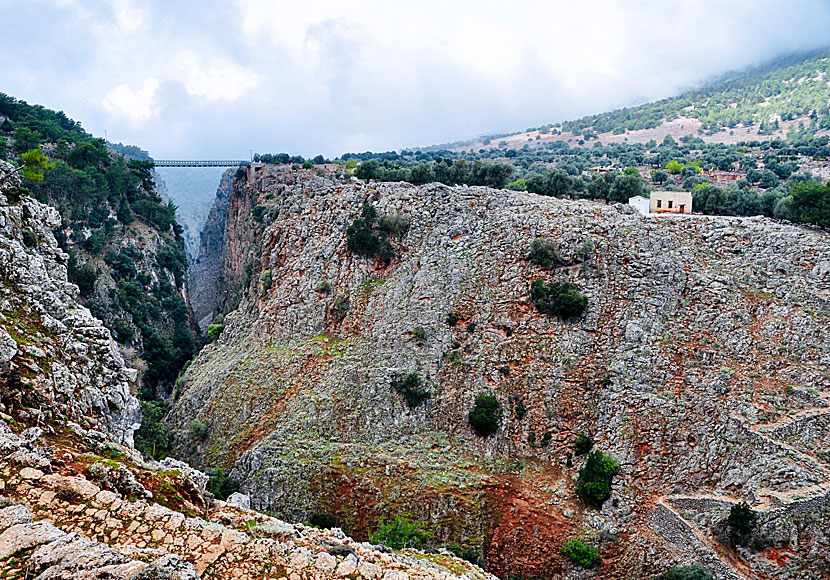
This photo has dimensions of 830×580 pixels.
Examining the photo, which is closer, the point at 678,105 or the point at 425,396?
the point at 425,396

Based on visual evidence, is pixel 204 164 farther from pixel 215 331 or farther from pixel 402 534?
pixel 402 534

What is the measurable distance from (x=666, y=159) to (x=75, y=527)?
8597 cm

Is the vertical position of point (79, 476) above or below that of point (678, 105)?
below

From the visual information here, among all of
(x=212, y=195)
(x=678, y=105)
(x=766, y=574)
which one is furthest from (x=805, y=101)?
(x=212, y=195)

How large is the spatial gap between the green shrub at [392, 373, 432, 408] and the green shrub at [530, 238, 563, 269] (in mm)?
11181

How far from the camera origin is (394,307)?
36.4 metres

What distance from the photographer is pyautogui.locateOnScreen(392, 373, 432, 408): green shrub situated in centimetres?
3216

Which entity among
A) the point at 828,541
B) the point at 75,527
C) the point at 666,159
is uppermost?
the point at 666,159

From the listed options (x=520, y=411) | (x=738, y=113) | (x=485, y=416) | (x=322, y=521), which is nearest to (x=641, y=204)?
(x=520, y=411)

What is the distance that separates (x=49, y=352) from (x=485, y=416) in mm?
22005

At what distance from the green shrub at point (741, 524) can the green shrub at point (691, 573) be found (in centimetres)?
174

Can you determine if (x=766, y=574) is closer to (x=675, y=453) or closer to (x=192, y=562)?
(x=675, y=453)

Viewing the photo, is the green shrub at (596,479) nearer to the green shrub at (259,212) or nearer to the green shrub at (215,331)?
the green shrub at (215,331)

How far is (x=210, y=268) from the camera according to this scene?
92.0 metres
